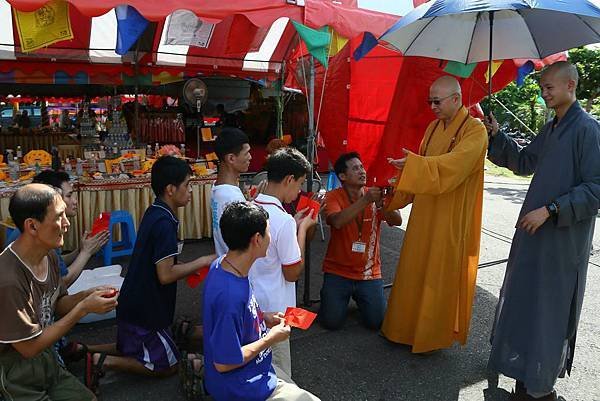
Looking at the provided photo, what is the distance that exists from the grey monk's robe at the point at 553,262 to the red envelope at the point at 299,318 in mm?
1419

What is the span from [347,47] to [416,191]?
227 cm

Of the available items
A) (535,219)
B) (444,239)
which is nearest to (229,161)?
(444,239)

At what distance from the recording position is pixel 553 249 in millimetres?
2520

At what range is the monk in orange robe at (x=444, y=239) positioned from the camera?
2799 mm

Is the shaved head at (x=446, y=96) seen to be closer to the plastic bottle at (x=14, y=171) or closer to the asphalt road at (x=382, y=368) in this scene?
the asphalt road at (x=382, y=368)

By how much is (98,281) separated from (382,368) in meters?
2.17

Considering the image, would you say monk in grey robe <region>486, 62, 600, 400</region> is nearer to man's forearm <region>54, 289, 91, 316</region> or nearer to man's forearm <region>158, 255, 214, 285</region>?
man's forearm <region>158, 255, 214, 285</region>

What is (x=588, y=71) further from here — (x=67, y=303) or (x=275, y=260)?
(x=67, y=303)

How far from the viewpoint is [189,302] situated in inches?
152

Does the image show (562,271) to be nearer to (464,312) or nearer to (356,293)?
(464,312)

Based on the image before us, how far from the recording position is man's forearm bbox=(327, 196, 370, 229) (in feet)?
10.1

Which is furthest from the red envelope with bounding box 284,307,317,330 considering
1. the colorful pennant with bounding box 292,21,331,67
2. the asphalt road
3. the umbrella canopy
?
the colorful pennant with bounding box 292,21,331,67

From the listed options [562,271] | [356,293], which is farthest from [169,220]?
[562,271]

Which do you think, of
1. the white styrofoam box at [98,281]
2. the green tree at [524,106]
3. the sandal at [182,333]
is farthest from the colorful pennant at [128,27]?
the green tree at [524,106]
